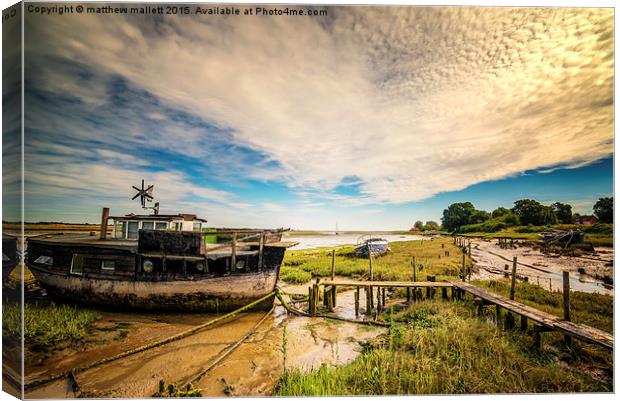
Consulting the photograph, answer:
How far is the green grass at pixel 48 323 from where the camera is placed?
153 inches

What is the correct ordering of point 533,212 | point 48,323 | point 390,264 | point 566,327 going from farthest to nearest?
point 390,264 < point 533,212 < point 48,323 < point 566,327

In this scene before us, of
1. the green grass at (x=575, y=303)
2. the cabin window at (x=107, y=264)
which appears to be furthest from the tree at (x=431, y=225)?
the cabin window at (x=107, y=264)

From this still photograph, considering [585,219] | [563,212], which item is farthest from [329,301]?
[585,219]

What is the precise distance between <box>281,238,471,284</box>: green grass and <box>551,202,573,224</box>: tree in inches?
165

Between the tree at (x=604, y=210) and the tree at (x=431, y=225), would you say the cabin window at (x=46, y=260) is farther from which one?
the tree at (x=604, y=210)

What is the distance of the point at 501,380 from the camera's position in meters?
3.97

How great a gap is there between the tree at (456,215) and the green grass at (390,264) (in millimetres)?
3400

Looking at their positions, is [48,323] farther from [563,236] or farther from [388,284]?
[563,236]

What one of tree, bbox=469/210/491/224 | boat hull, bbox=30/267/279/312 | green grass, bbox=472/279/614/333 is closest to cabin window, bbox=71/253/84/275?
boat hull, bbox=30/267/279/312

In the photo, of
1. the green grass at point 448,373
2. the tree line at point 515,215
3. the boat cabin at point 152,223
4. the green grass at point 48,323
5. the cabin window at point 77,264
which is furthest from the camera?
the cabin window at point 77,264

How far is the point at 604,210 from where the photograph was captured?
179 inches

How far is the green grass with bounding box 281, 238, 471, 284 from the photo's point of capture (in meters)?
10.9

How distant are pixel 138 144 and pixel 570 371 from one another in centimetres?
881

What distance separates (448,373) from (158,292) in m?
6.94
